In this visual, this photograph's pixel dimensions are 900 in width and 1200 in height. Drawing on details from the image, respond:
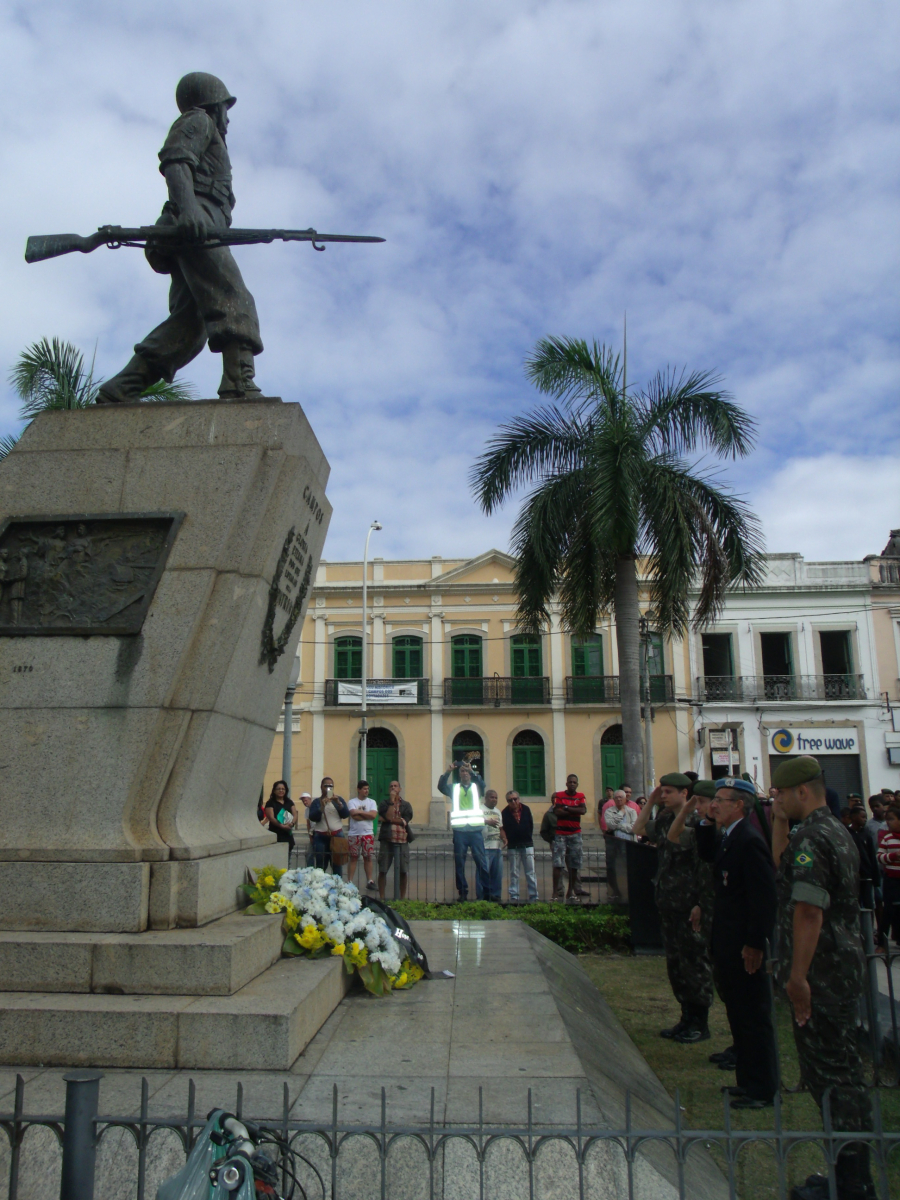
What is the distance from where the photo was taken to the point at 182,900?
4.16 meters

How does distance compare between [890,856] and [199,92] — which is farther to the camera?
[890,856]

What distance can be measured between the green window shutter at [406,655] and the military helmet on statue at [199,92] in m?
27.2

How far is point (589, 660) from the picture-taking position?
1267 inches

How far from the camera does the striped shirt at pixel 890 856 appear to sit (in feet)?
28.4

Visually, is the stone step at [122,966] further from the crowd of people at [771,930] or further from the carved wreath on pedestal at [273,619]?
the crowd of people at [771,930]

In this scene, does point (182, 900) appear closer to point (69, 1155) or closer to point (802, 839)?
point (69, 1155)

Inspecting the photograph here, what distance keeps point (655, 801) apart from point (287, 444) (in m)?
4.00

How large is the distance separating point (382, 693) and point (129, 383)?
2655cm

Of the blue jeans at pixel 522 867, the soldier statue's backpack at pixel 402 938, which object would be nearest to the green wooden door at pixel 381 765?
the blue jeans at pixel 522 867

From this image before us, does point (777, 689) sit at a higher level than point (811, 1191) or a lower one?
higher

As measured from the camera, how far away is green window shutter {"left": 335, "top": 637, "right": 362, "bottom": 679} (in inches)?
1287

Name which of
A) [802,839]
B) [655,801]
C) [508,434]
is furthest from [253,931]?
[508,434]

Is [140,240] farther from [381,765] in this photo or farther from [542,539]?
[381,765]

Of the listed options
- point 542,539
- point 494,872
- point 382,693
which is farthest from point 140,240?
point 382,693
